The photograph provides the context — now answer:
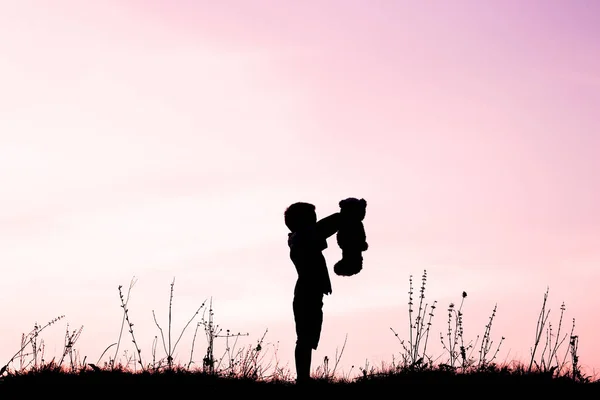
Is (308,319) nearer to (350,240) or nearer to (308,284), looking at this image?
(308,284)

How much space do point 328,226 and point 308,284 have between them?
72 centimetres

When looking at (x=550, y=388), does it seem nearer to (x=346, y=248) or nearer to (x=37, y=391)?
(x=346, y=248)

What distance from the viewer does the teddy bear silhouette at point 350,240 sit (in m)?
9.26

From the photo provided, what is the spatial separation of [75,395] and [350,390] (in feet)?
9.68

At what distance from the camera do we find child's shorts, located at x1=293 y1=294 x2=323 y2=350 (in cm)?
880

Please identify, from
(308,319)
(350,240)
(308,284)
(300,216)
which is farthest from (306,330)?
(300,216)

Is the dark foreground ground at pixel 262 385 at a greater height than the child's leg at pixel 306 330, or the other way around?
the child's leg at pixel 306 330

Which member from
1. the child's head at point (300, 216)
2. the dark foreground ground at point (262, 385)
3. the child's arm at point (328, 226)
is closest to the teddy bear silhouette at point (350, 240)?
the child's arm at point (328, 226)

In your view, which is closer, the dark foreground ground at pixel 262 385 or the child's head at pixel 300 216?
the dark foreground ground at pixel 262 385

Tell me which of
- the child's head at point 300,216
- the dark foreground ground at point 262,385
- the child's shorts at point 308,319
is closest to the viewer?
the dark foreground ground at point 262,385

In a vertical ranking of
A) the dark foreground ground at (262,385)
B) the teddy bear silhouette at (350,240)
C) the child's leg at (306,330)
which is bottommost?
the dark foreground ground at (262,385)

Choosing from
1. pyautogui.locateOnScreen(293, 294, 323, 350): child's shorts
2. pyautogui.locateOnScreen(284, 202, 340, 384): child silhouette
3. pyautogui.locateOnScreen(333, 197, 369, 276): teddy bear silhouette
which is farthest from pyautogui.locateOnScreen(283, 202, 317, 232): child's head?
pyautogui.locateOnScreen(293, 294, 323, 350): child's shorts

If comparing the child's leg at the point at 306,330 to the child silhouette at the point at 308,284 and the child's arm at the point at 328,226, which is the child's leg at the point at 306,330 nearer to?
the child silhouette at the point at 308,284

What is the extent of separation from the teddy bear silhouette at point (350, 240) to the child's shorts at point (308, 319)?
23.6 inches
